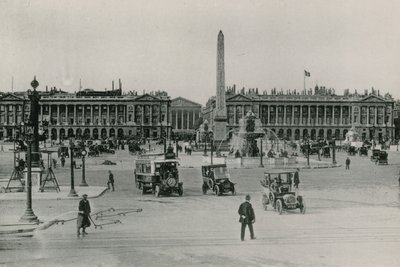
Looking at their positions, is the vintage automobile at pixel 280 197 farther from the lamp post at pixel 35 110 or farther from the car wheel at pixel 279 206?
the lamp post at pixel 35 110

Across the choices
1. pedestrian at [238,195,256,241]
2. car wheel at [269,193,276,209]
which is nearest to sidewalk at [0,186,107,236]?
pedestrian at [238,195,256,241]

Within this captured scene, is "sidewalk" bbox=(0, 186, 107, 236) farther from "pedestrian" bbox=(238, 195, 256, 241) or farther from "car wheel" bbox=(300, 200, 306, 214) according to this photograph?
"car wheel" bbox=(300, 200, 306, 214)

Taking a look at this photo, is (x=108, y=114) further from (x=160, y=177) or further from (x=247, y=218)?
(x=247, y=218)

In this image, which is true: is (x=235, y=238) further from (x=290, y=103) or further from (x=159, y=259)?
(x=290, y=103)

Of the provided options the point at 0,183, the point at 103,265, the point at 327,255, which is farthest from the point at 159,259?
the point at 0,183

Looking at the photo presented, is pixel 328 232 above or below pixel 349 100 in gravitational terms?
below

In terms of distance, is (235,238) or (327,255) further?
(235,238)

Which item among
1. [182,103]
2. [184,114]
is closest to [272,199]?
[182,103]

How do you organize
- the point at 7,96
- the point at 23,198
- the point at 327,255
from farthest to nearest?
the point at 7,96
the point at 23,198
the point at 327,255
